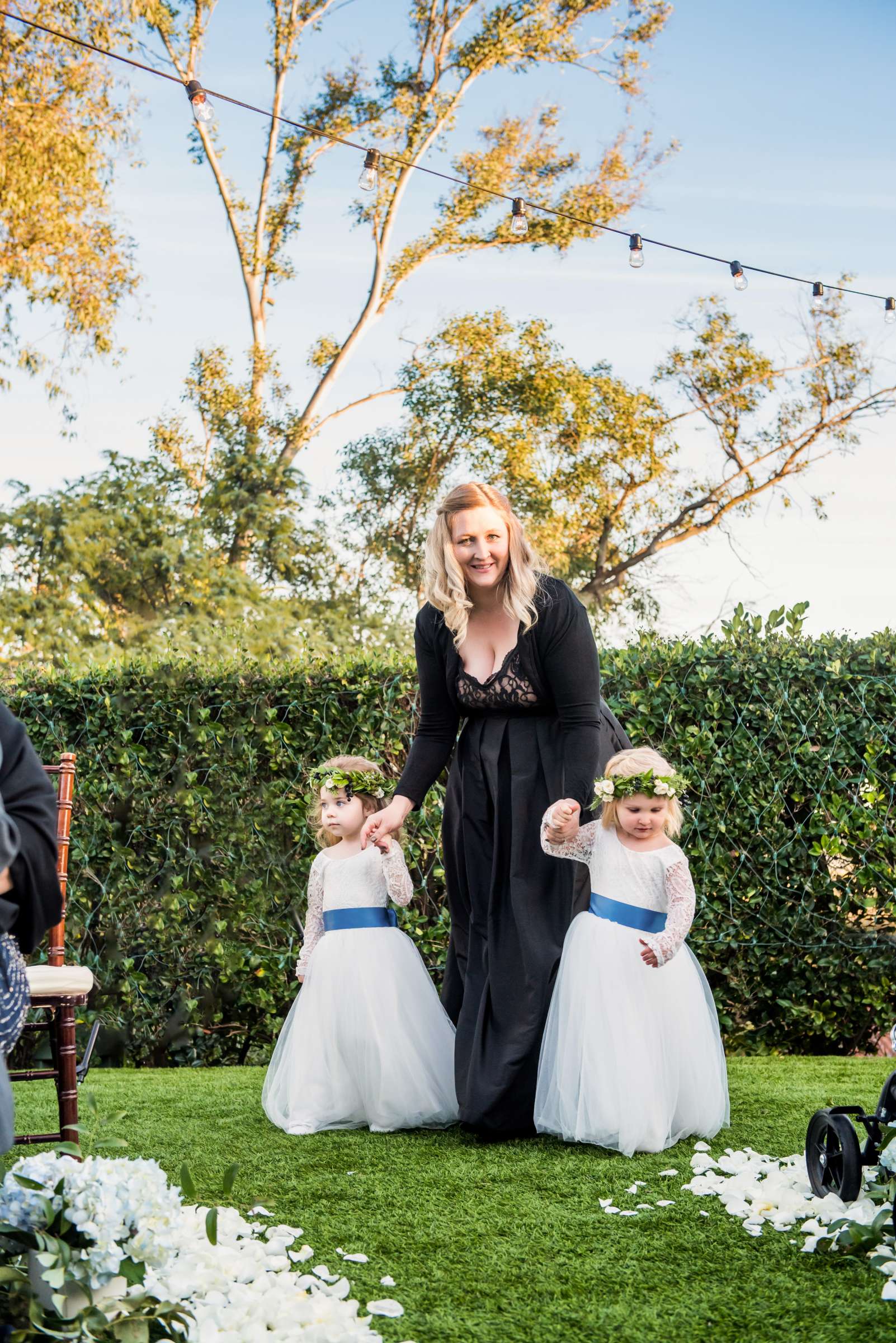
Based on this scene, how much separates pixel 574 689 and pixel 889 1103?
1.33 meters

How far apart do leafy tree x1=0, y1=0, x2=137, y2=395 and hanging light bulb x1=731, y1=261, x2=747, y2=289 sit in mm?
8494

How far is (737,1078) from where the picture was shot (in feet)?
13.7

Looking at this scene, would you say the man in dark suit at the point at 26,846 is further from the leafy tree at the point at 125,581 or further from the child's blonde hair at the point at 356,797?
the leafy tree at the point at 125,581

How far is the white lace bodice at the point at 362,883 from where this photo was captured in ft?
11.5

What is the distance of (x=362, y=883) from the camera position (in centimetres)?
351

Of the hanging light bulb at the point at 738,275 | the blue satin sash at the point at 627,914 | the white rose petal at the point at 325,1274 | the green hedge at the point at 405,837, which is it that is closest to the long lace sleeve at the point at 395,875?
the blue satin sash at the point at 627,914

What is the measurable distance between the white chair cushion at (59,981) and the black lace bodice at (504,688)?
1254 millimetres

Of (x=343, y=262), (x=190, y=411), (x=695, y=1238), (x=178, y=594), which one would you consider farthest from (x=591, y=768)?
(x=343, y=262)

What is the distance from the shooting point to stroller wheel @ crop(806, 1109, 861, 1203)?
7.53ft

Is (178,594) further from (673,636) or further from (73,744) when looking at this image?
(673,636)

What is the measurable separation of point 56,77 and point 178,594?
576 centimetres

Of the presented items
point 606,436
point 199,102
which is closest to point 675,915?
point 199,102

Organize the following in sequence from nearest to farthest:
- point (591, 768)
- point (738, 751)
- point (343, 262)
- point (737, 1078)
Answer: point (591, 768), point (737, 1078), point (738, 751), point (343, 262)

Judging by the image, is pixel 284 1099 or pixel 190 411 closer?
pixel 284 1099
